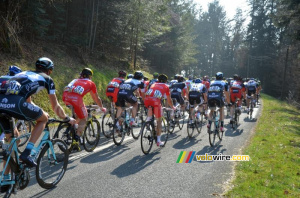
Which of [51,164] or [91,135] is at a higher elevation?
[51,164]

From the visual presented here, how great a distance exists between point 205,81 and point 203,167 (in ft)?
40.1

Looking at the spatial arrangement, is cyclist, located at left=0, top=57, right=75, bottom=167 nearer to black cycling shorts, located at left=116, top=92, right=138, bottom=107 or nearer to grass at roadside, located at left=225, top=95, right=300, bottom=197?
grass at roadside, located at left=225, top=95, right=300, bottom=197

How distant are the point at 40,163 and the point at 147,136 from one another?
3.67m

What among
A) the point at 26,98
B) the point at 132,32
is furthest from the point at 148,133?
the point at 132,32

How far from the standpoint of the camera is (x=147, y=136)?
770 centimetres

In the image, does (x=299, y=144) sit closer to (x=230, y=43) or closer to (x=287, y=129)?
(x=287, y=129)

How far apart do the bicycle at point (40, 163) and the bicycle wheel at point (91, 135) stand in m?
1.85

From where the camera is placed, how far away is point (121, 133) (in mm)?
8586

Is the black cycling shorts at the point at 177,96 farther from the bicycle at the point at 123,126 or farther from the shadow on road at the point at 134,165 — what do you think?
the shadow on road at the point at 134,165

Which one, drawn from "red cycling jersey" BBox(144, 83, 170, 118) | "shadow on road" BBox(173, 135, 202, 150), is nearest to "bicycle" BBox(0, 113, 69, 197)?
"red cycling jersey" BBox(144, 83, 170, 118)

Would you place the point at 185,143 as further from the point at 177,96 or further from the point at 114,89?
the point at 114,89

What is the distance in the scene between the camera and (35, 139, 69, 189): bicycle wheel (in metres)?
4.62

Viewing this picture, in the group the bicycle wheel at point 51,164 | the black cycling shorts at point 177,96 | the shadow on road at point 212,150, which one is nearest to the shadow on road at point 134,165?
the bicycle wheel at point 51,164

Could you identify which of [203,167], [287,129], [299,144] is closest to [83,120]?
[203,167]
